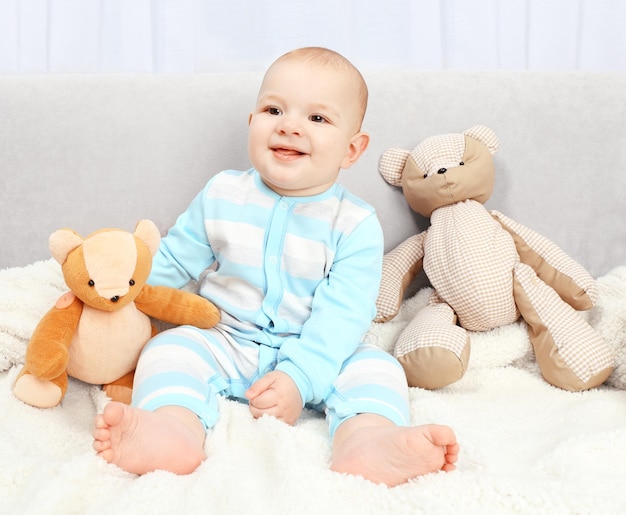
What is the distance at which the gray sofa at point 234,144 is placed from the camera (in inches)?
50.9

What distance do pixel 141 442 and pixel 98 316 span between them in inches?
10.8

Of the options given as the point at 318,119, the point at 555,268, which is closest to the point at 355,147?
the point at 318,119

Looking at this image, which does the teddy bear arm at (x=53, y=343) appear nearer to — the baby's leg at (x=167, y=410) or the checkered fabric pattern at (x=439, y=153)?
the baby's leg at (x=167, y=410)

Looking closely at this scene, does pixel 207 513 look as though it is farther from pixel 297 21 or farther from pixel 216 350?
pixel 297 21

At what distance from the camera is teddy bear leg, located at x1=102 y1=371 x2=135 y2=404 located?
40.5 inches

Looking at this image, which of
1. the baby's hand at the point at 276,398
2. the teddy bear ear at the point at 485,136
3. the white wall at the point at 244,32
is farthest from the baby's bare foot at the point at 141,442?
the white wall at the point at 244,32

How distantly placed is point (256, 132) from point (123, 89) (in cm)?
42

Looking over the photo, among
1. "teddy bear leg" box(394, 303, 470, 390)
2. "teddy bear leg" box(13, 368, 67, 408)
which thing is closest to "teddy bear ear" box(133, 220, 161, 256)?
"teddy bear leg" box(13, 368, 67, 408)

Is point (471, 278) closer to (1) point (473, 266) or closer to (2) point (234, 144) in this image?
(1) point (473, 266)

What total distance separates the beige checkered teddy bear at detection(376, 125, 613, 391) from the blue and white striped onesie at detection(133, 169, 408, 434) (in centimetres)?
12

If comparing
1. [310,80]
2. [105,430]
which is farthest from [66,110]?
[105,430]

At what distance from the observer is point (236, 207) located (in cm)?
114

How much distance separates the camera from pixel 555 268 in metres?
1.26

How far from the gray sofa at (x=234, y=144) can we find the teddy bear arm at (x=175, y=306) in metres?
0.29
